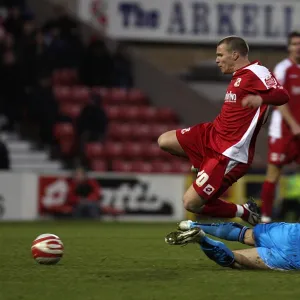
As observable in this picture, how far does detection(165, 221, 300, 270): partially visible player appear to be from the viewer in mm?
6113

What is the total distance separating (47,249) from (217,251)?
3.84ft

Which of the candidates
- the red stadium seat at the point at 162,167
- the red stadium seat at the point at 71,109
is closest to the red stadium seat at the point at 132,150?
the red stadium seat at the point at 162,167

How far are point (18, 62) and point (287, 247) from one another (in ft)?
39.4

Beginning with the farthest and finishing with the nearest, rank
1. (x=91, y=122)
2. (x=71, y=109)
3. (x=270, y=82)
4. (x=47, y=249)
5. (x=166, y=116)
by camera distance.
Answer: (x=166, y=116)
(x=71, y=109)
(x=91, y=122)
(x=270, y=82)
(x=47, y=249)

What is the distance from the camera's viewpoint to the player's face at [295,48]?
1025 cm

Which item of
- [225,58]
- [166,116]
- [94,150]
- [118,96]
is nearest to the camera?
[225,58]

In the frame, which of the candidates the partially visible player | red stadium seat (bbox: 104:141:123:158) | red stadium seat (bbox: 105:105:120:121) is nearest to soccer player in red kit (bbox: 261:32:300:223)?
the partially visible player

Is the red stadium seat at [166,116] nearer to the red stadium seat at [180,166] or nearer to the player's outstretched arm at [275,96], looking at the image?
the red stadium seat at [180,166]

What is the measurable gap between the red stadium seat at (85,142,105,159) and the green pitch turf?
347 inches

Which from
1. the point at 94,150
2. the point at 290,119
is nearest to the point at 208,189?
the point at 290,119

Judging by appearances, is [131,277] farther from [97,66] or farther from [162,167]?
[97,66]

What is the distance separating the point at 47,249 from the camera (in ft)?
21.3

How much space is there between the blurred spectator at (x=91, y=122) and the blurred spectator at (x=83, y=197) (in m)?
2.23

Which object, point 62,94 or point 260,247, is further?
point 62,94
